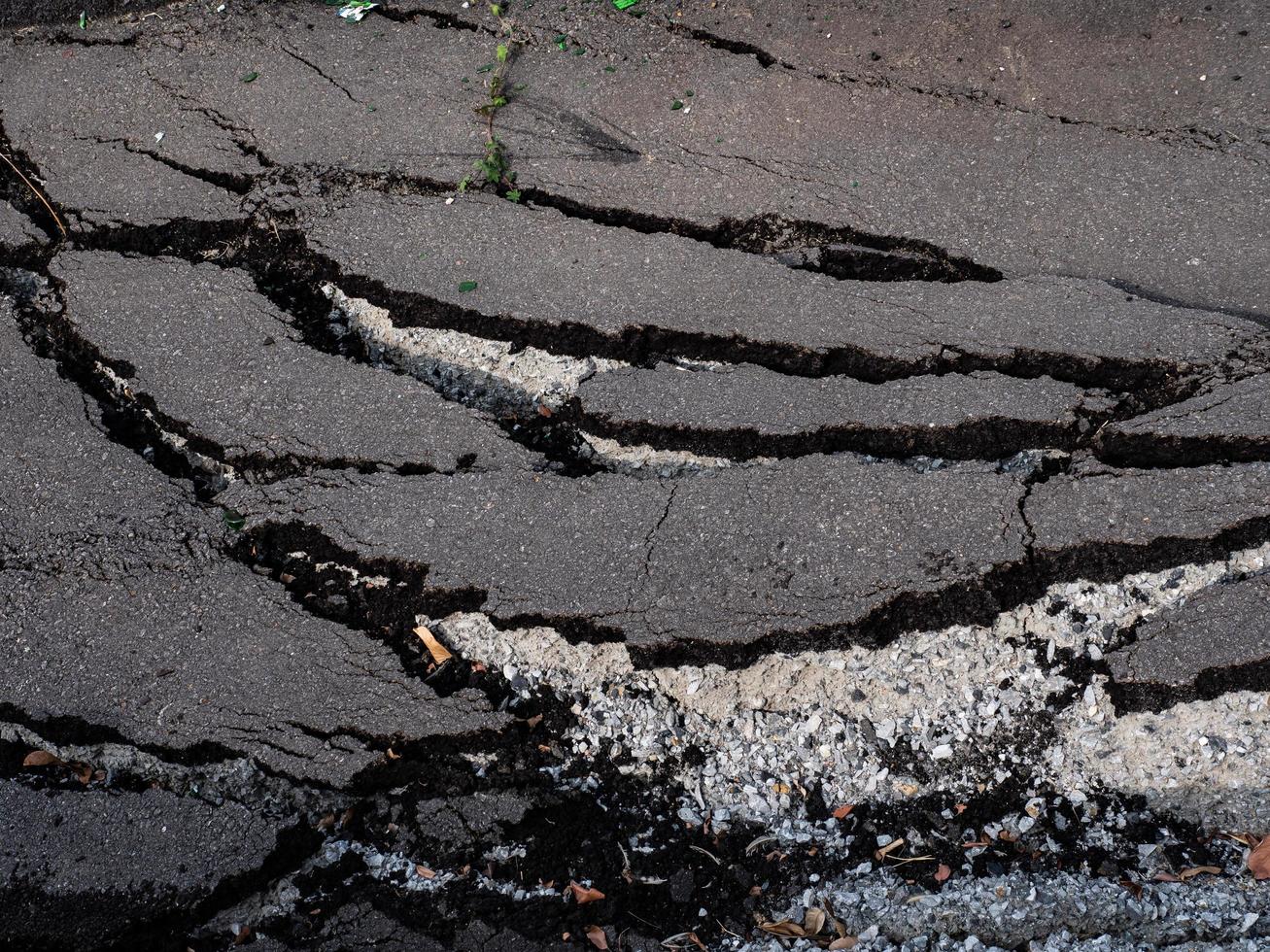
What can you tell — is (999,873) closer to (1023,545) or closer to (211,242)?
(1023,545)

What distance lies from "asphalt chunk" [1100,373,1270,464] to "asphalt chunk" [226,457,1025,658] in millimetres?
340

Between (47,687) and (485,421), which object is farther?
(485,421)

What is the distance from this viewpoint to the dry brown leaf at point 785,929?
85.0 inches

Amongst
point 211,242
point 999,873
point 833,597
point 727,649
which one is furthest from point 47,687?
point 999,873

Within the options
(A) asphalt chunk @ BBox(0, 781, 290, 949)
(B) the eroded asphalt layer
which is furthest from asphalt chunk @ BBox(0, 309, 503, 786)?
(A) asphalt chunk @ BBox(0, 781, 290, 949)

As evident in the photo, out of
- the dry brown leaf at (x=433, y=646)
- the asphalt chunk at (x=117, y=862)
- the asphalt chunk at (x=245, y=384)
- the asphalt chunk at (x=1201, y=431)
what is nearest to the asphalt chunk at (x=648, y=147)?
the asphalt chunk at (x=245, y=384)

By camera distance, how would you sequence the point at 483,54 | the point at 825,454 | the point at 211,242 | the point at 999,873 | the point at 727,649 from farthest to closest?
the point at 483,54, the point at 211,242, the point at 825,454, the point at 727,649, the point at 999,873

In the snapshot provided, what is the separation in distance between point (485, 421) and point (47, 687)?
1298 millimetres

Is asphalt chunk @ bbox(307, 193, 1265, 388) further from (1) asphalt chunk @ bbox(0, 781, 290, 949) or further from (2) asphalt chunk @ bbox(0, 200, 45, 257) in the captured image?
(1) asphalt chunk @ bbox(0, 781, 290, 949)

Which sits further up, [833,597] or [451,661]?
[833,597]

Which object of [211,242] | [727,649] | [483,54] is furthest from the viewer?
[483,54]

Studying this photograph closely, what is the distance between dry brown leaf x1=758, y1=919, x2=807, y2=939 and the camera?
2.16 metres

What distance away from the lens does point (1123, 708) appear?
2.35m

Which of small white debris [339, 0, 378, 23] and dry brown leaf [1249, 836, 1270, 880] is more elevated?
small white debris [339, 0, 378, 23]
